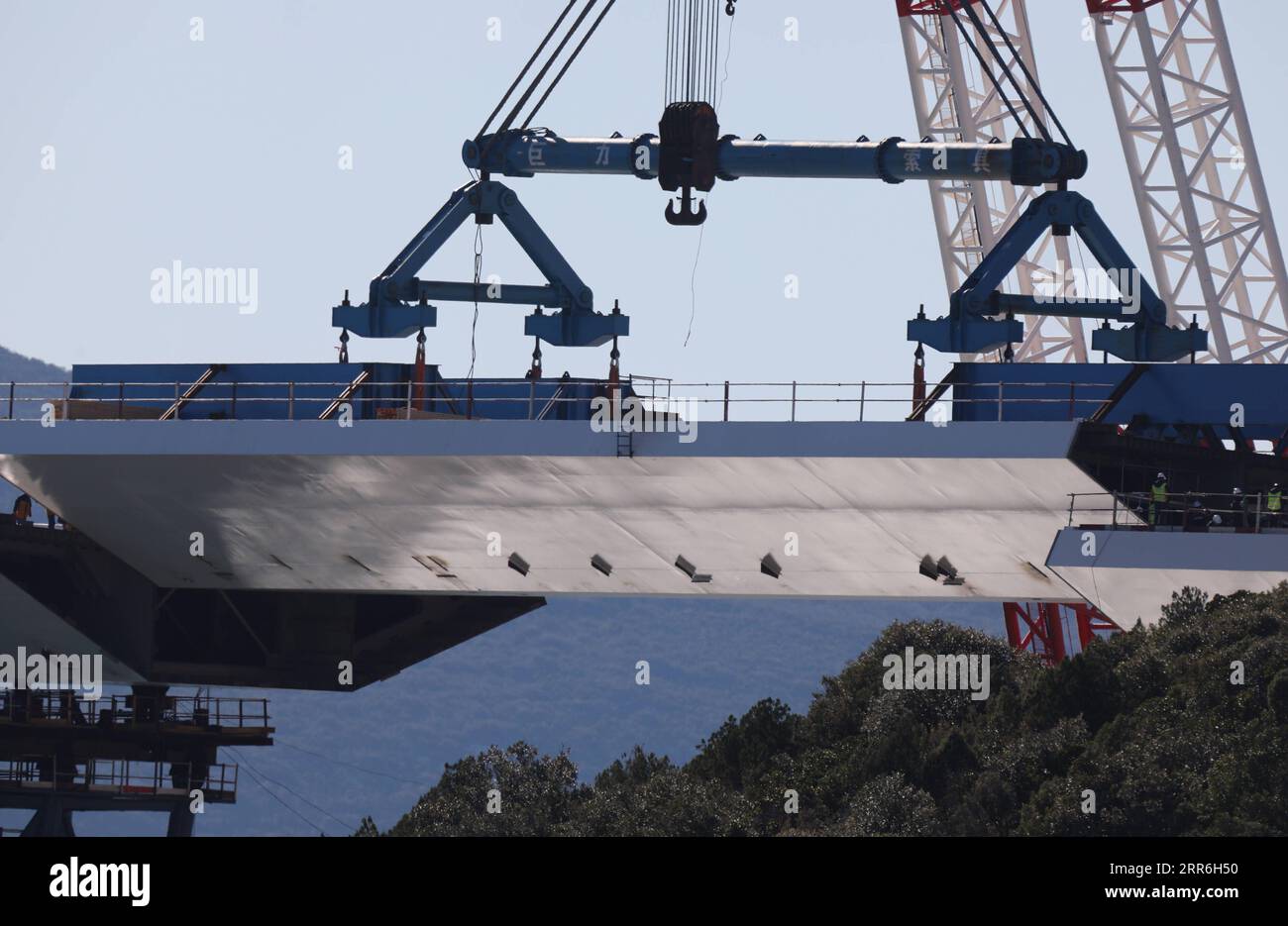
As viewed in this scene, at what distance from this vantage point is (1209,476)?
45406 millimetres

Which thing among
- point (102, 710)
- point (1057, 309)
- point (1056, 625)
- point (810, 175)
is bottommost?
point (102, 710)

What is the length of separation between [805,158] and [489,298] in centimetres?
806

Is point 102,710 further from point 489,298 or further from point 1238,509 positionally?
point 1238,509

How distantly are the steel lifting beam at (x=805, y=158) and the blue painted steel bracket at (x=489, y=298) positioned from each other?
1529 mm

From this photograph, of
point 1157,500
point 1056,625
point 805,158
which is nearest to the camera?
point 1157,500

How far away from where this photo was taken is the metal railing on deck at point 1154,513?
4159 centimetres

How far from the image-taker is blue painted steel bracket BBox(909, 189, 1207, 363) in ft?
161

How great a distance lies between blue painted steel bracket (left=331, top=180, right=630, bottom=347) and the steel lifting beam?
1.53 meters

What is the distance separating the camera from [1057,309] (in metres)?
48.9

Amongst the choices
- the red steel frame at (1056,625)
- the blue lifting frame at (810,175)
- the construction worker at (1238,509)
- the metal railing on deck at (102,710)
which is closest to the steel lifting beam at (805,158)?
the blue lifting frame at (810,175)

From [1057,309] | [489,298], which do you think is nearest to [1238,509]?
[1057,309]

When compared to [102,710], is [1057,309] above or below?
above

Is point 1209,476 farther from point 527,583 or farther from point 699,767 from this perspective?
point 699,767
